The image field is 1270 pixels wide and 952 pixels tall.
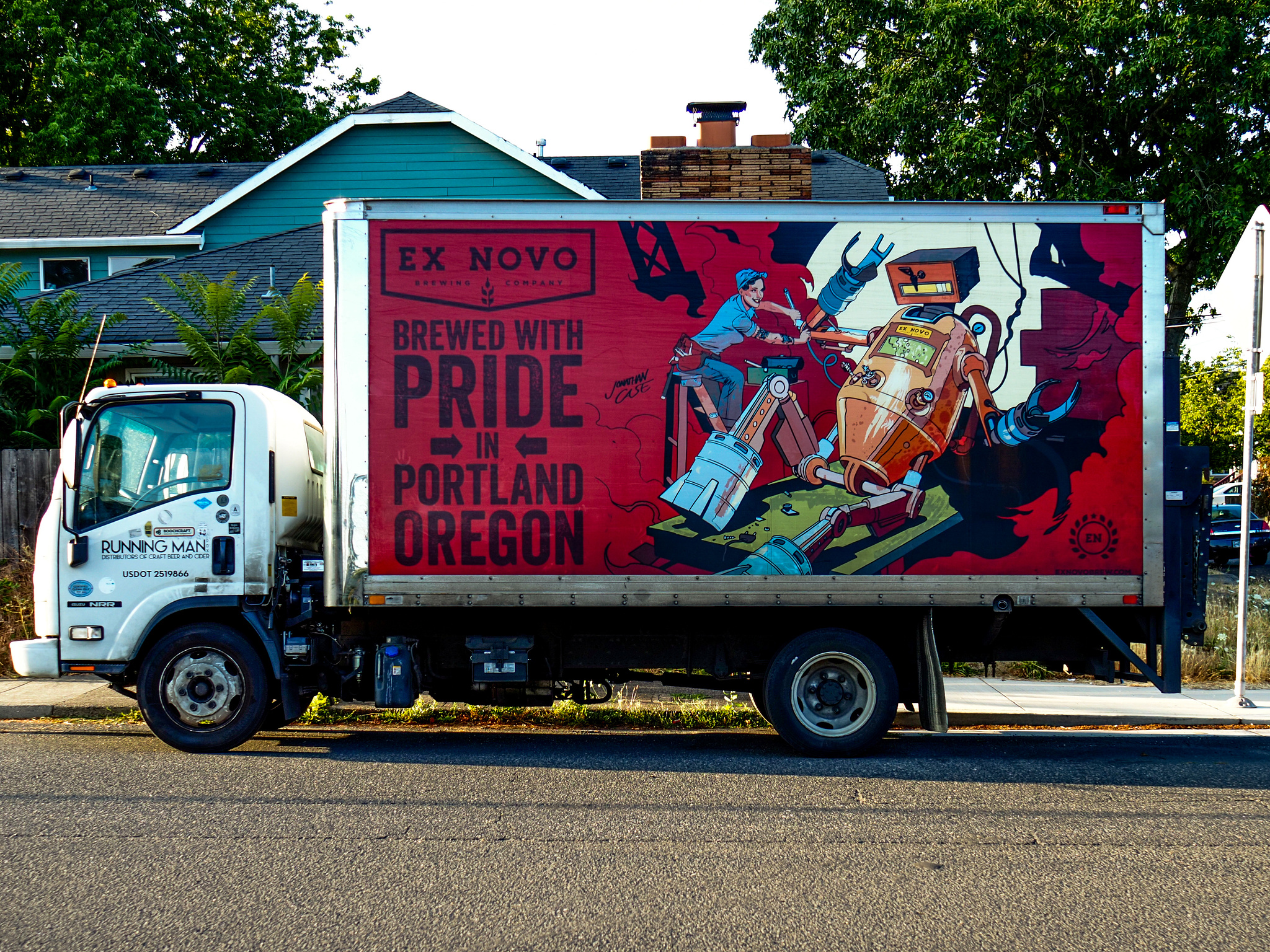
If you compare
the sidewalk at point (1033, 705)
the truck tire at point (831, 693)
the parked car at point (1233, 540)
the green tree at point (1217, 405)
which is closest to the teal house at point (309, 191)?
the sidewalk at point (1033, 705)

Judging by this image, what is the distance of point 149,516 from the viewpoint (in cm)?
693

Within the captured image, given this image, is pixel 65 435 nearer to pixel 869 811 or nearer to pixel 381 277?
pixel 381 277

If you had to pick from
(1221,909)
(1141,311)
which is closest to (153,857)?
(1221,909)

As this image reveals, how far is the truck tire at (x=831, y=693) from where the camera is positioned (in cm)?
695

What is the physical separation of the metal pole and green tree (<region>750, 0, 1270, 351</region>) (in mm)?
10922

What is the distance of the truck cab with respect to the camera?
6875 millimetres

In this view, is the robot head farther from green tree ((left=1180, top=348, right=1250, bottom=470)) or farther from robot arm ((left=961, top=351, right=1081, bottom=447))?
green tree ((left=1180, top=348, right=1250, bottom=470))

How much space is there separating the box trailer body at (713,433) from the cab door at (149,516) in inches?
1.0

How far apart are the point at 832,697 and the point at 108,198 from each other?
20640 millimetres

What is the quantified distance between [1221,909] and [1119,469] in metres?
3.22

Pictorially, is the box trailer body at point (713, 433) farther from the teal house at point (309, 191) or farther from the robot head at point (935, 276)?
the teal house at point (309, 191)

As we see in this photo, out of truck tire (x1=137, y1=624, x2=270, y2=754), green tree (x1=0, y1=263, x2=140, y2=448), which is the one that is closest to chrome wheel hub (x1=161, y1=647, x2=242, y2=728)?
truck tire (x1=137, y1=624, x2=270, y2=754)

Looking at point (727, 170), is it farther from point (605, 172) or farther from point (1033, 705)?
point (605, 172)

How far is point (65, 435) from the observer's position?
695cm
